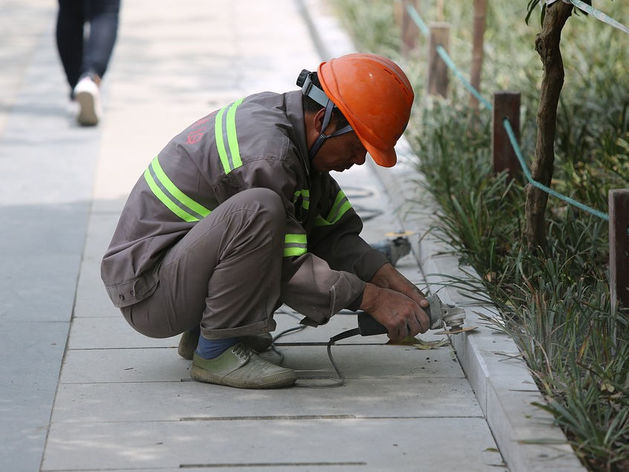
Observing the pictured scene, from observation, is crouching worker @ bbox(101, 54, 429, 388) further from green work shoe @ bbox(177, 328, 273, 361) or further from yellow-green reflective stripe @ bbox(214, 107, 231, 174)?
green work shoe @ bbox(177, 328, 273, 361)

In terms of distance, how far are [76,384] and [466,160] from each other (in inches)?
105

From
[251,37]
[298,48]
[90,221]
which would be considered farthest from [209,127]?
[251,37]

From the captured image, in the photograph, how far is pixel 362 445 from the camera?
3580 millimetres

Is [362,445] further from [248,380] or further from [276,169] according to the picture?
[276,169]

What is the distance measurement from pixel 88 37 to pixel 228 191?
469cm

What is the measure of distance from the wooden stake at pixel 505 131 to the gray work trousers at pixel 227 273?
196 centimetres

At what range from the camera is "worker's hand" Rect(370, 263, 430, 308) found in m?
4.11

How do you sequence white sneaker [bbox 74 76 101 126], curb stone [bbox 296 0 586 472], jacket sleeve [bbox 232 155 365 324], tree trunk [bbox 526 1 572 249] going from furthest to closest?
white sneaker [bbox 74 76 101 126], tree trunk [bbox 526 1 572 249], jacket sleeve [bbox 232 155 365 324], curb stone [bbox 296 0 586 472]

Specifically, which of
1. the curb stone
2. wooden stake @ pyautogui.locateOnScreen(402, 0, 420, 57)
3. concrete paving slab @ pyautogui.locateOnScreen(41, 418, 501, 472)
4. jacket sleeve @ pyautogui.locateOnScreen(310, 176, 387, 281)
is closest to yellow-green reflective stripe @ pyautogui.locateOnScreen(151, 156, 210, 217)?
jacket sleeve @ pyautogui.locateOnScreen(310, 176, 387, 281)

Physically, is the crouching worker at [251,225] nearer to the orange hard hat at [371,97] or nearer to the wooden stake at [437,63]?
the orange hard hat at [371,97]

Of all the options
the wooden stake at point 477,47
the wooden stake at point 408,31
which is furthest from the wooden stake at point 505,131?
the wooden stake at point 408,31

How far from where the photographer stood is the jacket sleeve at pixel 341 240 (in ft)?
14.1

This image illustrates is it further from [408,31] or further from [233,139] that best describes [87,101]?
[233,139]

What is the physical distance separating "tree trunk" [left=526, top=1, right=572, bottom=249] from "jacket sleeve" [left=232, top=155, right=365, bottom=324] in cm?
100
